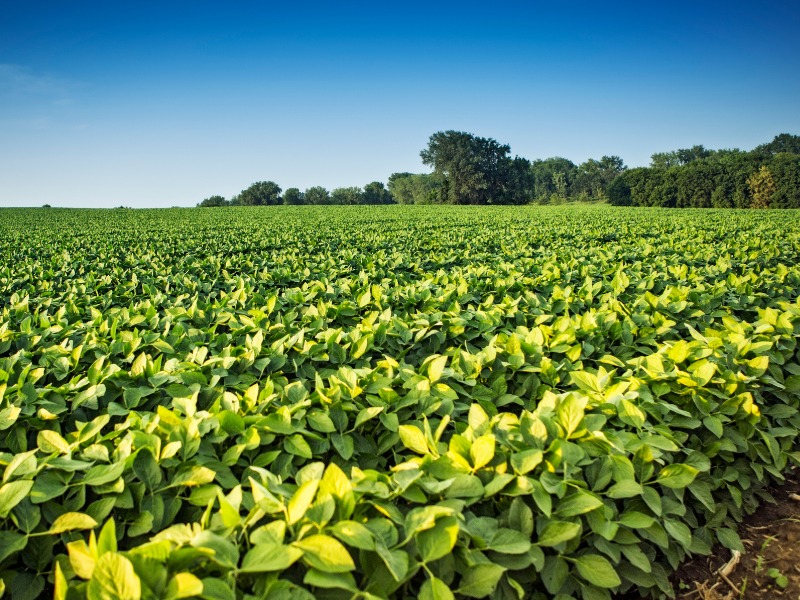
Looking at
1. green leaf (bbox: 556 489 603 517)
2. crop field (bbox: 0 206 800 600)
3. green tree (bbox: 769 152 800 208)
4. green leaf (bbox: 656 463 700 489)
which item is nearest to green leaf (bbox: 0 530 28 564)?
crop field (bbox: 0 206 800 600)

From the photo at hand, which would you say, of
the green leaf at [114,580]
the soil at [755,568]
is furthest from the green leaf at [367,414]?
the soil at [755,568]

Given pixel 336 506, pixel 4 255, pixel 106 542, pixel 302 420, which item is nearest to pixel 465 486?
pixel 336 506

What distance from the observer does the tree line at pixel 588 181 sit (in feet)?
185

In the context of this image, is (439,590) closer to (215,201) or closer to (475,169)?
(475,169)

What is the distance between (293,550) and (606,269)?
6.77 meters

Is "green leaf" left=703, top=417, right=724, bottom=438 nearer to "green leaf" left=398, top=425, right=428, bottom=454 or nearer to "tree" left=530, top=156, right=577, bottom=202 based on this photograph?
"green leaf" left=398, top=425, right=428, bottom=454

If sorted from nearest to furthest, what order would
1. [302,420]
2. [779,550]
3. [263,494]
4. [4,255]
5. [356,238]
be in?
[263,494] → [302,420] → [779,550] → [4,255] → [356,238]

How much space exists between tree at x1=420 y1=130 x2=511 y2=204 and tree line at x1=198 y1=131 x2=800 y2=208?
0.17 meters

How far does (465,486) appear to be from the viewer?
154 cm

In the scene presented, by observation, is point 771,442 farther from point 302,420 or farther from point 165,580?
point 165,580

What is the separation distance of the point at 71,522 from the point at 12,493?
215 mm

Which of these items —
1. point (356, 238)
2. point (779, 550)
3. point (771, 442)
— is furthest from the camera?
point (356, 238)

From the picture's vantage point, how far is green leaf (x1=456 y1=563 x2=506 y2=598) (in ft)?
4.30

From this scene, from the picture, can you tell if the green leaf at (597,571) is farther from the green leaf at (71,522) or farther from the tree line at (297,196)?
the tree line at (297,196)
